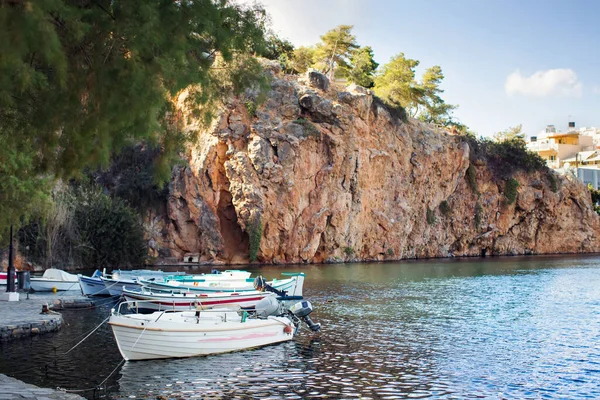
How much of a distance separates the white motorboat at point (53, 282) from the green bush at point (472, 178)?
60235 millimetres

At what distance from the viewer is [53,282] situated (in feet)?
Result: 116

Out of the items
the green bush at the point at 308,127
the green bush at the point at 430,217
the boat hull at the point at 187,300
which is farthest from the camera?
the green bush at the point at 430,217

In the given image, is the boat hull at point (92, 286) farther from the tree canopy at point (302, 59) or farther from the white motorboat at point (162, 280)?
the tree canopy at point (302, 59)

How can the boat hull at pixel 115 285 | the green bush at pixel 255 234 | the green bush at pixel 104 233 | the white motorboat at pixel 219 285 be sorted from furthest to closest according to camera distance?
the green bush at pixel 255 234
the green bush at pixel 104 233
the boat hull at pixel 115 285
the white motorboat at pixel 219 285

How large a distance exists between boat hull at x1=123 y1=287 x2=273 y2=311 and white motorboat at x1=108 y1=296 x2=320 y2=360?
3.48m

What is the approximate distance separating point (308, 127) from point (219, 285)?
3643cm

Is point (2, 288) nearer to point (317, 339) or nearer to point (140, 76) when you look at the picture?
point (317, 339)

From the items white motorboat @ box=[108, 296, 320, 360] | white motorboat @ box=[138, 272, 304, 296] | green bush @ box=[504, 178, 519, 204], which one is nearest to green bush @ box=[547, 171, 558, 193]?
green bush @ box=[504, 178, 519, 204]

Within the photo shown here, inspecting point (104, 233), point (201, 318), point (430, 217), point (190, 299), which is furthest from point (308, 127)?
point (201, 318)

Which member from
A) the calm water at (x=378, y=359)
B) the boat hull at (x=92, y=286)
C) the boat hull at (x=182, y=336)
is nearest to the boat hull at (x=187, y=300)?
the calm water at (x=378, y=359)

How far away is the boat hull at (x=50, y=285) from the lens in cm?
3466

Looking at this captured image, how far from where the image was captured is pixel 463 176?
3305 inches

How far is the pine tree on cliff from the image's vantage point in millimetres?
8164

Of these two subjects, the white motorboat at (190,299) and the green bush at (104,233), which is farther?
the green bush at (104,233)
